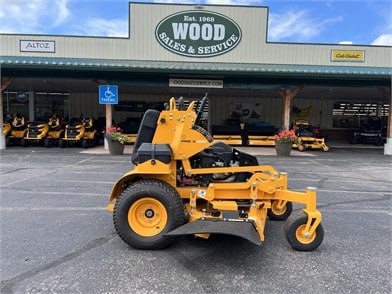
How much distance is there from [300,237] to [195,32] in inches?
630

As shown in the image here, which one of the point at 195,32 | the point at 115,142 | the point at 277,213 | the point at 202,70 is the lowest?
the point at 277,213

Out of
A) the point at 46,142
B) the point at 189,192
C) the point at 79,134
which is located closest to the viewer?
the point at 189,192

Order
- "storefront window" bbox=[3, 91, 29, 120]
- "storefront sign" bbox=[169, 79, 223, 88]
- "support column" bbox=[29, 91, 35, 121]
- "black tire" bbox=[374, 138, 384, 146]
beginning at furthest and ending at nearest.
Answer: "storefront window" bbox=[3, 91, 29, 120] < "support column" bbox=[29, 91, 35, 121] < "black tire" bbox=[374, 138, 384, 146] < "storefront sign" bbox=[169, 79, 223, 88]

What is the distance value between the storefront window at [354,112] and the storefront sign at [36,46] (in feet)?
64.4

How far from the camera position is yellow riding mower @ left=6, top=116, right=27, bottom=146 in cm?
1565

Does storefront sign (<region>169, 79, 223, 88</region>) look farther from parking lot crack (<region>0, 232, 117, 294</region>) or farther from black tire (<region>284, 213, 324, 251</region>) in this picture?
black tire (<region>284, 213, 324, 251</region>)

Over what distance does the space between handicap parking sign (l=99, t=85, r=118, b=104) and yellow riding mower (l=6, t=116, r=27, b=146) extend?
5.03 metres

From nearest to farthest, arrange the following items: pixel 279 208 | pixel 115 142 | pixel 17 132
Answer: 1. pixel 279 208
2. pixel 115 142
3. pixel 17 132

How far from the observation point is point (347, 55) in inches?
738

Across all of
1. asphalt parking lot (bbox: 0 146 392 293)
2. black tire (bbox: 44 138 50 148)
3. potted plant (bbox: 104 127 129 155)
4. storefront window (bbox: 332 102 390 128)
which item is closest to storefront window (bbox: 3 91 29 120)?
black tire (bbox: 44 138 50 148)

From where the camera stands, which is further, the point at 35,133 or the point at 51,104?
the point at 51,104

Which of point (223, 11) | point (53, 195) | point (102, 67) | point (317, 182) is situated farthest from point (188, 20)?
point (53, 195)

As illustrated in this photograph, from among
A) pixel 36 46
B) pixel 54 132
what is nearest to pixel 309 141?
pixel 54 132

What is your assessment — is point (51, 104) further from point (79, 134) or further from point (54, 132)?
point (79, 134)
